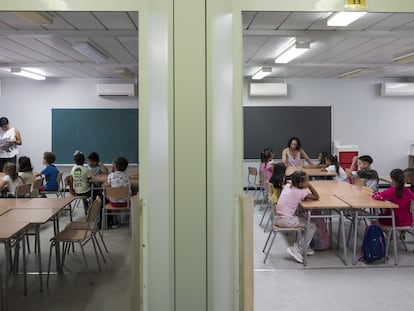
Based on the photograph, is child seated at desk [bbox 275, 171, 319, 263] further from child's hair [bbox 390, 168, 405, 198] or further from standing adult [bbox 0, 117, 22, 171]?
standing adult [bbox 0, 117, 22, 171]

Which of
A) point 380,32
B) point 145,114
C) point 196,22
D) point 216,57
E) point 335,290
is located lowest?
point 335,290

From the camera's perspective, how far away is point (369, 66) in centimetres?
700

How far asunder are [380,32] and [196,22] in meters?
3.35

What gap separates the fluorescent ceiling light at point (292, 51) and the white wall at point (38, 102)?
15.5 ft

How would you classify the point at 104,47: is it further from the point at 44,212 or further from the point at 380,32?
the point at 380,32

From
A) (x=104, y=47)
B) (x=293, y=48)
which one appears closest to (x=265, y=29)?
(x=293, y=48)

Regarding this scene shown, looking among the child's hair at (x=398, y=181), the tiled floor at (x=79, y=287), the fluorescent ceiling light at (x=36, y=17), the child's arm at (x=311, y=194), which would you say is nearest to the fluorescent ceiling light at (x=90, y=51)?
the fluorescent ceiling light at (x=36, y=17)

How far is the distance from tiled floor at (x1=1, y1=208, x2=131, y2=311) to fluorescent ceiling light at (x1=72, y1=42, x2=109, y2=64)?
8.63 ft

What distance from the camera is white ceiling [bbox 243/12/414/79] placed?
154 inches

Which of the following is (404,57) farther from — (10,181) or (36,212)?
(10,181)

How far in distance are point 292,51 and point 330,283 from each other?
3212 millimetres

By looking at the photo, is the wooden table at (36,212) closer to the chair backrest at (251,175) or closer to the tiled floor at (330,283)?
the tiled floor at (330,283)

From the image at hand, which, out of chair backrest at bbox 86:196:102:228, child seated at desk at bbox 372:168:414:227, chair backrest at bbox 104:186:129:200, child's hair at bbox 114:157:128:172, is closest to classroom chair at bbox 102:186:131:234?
chair backrest at bbox 104:186:129:200

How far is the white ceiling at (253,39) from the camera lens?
390 centimetres
